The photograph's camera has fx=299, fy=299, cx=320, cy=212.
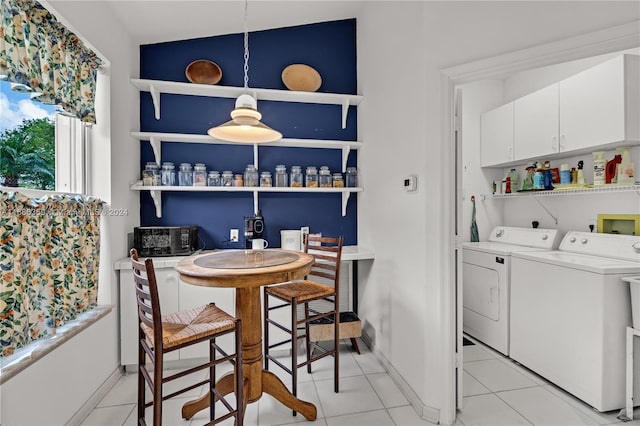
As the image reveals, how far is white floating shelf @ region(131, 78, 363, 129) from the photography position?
2.68m

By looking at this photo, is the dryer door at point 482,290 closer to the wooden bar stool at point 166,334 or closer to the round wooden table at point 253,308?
the round wooden table at point 253,308

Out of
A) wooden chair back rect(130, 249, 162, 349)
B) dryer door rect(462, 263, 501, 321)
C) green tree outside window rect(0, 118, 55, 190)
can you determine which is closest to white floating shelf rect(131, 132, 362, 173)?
green tree outside window rect(0, 118, 55, 190)

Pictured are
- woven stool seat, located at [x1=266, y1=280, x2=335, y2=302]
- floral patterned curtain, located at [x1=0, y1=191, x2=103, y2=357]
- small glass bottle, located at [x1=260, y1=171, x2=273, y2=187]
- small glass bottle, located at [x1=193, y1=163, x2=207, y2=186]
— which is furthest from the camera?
small glass bottle, located at [x1=260, y1=171, x2=273, y2=187]

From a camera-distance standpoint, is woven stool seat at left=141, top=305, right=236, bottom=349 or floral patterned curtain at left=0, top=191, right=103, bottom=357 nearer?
floral patterned curtain at left=0, top=191, right=103, bottom=357

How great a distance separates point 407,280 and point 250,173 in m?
1.72

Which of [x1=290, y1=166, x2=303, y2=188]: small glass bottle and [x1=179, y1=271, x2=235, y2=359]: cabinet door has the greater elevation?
[x1=290, y1=166, x2=303, y2=188]: small glass bottle

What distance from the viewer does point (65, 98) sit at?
174cm

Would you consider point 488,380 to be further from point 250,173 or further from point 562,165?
point 250,173

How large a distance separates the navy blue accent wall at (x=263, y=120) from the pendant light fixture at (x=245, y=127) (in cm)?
93

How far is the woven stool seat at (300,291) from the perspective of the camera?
2.08 meters

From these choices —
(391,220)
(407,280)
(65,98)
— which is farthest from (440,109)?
(65,98)

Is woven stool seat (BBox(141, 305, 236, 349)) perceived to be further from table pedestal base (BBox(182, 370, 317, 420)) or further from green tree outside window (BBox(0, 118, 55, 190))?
green tree outside window (BBox(0, 118, 55, 190))

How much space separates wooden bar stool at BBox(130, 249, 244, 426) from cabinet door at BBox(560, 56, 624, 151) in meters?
2.88

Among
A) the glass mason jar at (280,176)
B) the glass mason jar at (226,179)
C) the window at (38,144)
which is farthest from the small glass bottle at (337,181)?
the window at (38,144)
